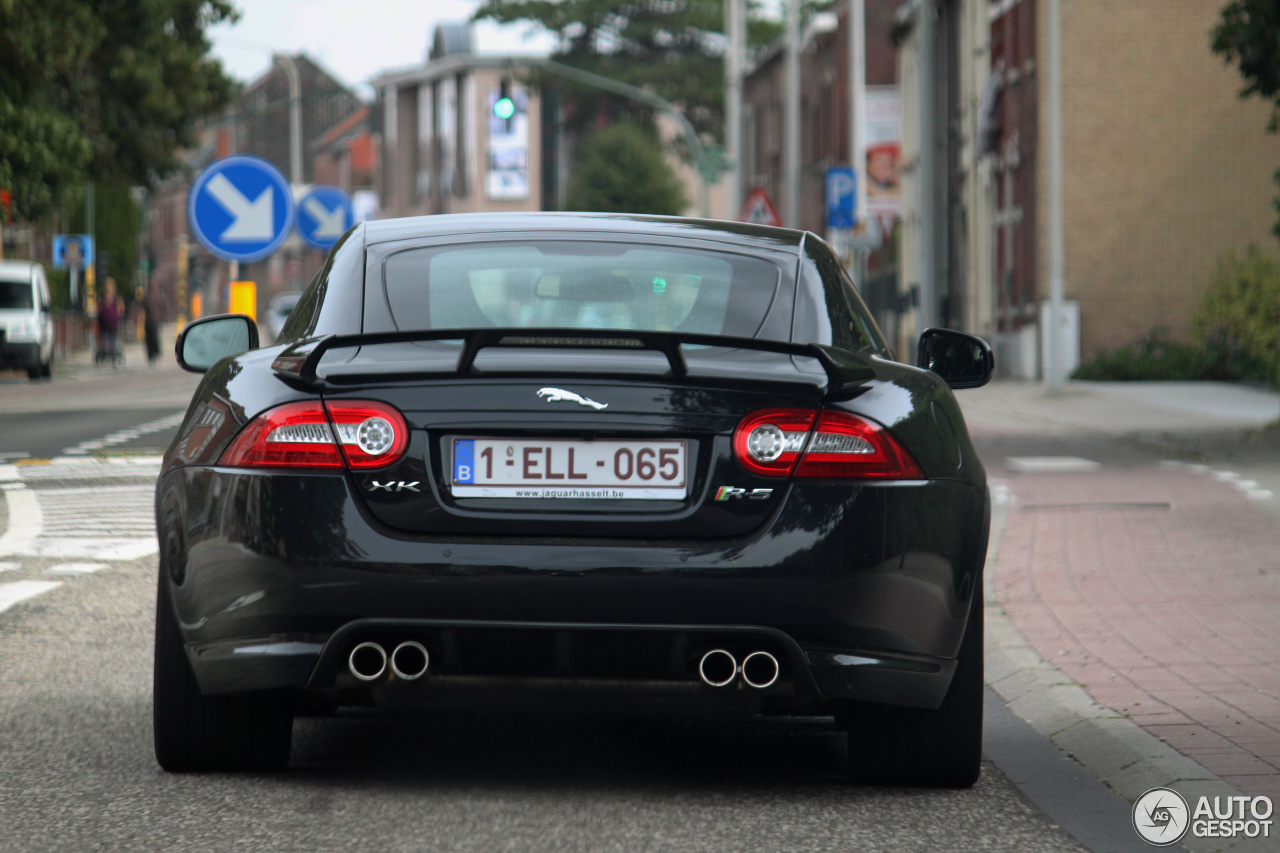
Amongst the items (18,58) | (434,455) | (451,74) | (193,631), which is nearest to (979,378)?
(434,455)

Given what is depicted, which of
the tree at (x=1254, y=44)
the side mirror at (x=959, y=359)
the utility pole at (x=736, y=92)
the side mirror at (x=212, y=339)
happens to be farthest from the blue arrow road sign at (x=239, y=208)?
the utility pole at (x=736, y=92)

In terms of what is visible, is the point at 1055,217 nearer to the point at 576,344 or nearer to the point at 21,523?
the point at 21,523

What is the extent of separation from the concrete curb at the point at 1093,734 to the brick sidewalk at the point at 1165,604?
0.06 m

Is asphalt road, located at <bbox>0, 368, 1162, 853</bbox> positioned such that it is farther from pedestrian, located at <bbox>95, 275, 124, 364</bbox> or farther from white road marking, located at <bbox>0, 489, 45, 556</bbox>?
pedestrian, located at <bbox>95, 275, 124, 364</bbox>

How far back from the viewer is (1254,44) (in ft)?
51.1

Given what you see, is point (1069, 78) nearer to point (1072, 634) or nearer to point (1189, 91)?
point (1189, 91)

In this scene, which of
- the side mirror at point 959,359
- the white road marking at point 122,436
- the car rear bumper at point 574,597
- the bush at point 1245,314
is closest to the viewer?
the car rear bumper at point 574,597

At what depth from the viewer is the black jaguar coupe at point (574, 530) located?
14.2ft

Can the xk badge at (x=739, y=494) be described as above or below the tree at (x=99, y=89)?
below

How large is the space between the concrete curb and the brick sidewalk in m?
0.06

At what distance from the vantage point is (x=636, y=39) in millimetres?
79375

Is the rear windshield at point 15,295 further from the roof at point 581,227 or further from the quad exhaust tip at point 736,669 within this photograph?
the quad exhaust tip at point 736,669

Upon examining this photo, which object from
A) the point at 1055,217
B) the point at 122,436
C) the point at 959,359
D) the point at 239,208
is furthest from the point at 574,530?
the point at 1055,217

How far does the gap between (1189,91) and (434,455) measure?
2950 cm
